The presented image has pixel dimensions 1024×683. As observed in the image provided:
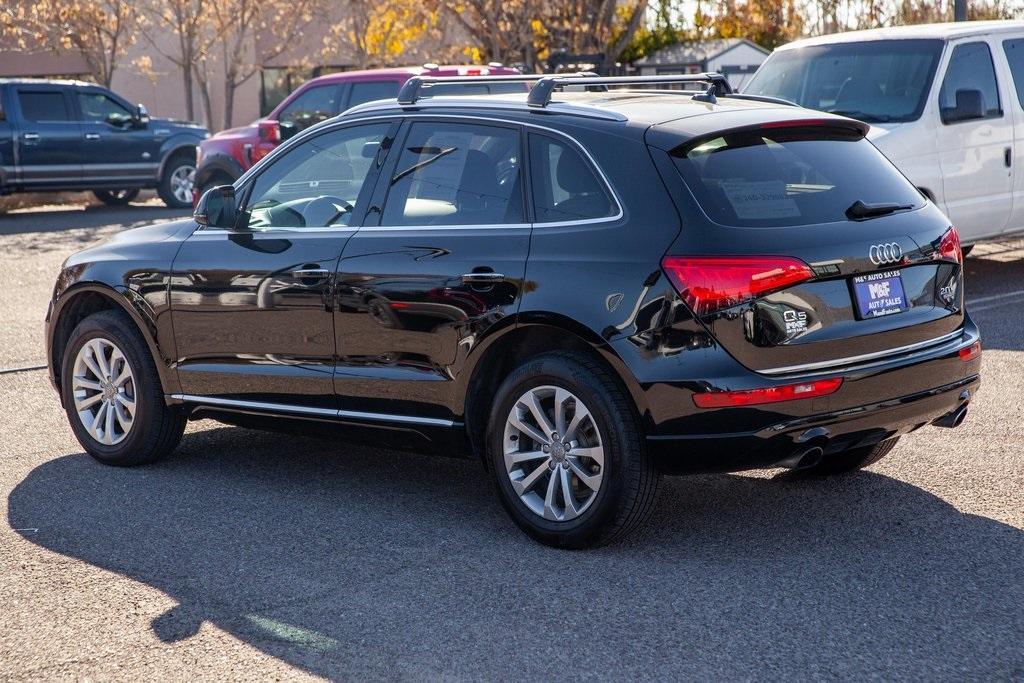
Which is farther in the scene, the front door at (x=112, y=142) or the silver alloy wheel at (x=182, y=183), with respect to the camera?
the silver alloy wheel at (x=182, y=183)

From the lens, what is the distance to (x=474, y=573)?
5.14 m

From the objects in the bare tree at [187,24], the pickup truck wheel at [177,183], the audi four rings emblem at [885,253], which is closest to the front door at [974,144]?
the audi four rings emblem at [885,253]

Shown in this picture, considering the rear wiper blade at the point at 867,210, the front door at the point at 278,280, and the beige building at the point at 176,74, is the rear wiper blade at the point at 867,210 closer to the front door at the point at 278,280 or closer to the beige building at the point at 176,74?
the front door at the point at 278,280

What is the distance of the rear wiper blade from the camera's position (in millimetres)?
5285

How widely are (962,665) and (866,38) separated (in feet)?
27.6

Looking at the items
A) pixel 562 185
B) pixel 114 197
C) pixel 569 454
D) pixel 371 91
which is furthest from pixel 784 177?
pixel 114 197

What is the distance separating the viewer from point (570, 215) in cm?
533

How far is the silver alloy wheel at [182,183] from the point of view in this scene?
2345 centimetres

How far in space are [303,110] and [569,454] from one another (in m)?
12.8

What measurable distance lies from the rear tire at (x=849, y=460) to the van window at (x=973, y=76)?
571 centimetres

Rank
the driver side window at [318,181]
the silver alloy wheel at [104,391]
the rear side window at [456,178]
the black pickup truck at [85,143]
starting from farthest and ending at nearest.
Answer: the black pickup truck at [85,143], the silver alloy wheel at [104,391], the driver side window at [318,181], the rear side window at [456,178]

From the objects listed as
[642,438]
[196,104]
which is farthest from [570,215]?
Result: [196,104]

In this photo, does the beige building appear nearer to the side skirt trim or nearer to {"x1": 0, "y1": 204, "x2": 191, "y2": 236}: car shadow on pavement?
{"x1": 0, "y1": 204, "x2": 191, "y2": 236}: car shadow on pavement

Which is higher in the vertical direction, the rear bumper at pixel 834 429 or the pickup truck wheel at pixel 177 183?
the rear bumper at pixel 834 429
